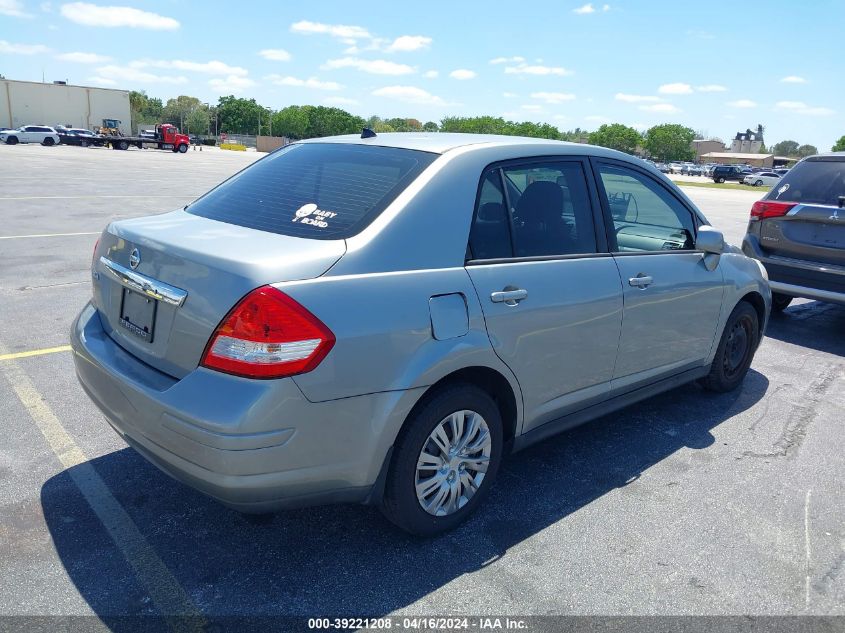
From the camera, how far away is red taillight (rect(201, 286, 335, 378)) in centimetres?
236

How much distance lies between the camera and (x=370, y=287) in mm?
2555

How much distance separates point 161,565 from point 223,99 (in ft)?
487

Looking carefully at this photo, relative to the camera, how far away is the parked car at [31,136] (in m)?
56.2

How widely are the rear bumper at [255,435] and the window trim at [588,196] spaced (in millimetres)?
872

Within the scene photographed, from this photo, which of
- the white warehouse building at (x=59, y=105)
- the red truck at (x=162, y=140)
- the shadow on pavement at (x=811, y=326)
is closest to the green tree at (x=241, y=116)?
the white warehouse building at (x=59, y=105)

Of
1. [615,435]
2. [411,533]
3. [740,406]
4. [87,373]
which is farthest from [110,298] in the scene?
[740,406]

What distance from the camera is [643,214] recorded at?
423 centimetres

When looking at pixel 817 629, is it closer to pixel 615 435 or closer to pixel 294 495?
pixel 615 435

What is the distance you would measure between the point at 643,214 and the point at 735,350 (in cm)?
156

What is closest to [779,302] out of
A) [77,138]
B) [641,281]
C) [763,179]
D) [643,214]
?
[643,214]

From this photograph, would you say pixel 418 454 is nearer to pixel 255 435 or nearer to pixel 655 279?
pixel 255 435

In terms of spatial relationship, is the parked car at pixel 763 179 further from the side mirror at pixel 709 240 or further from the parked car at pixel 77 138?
the side mirror at pixel 709 240

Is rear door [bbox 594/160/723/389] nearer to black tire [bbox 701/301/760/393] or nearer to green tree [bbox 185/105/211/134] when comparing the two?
black tire [bbox 701/301/760/393]

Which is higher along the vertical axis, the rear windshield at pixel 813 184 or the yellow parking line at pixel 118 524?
the rear windshield at pixel 813 184
